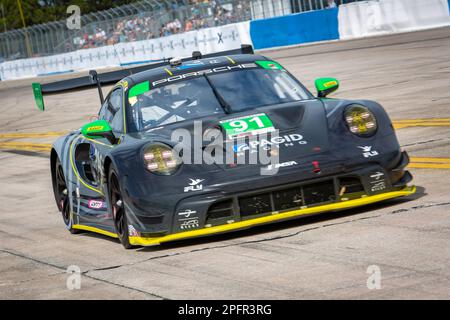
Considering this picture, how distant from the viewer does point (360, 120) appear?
23.0ft

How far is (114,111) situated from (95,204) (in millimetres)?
878

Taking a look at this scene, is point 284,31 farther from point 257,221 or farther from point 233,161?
point 257,221

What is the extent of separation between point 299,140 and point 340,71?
15675mm

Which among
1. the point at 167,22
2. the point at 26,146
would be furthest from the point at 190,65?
the point at 167,22

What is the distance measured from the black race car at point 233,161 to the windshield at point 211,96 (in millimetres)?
12

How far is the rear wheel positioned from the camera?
345 inches

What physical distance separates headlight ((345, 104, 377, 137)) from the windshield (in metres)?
0.81

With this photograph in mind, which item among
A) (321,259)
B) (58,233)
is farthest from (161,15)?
(321,259)

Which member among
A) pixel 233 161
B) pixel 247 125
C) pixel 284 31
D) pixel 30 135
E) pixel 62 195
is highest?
pixel 247 125

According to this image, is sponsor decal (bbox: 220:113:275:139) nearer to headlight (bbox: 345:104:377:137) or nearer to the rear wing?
headlight (bbox: 345:104:377:137)

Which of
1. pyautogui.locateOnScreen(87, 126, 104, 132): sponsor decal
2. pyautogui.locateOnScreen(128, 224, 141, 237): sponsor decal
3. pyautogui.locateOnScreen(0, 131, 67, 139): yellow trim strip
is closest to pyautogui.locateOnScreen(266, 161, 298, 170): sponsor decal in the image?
pyautogui.locateOnScreen(128, 224, 141, 237): sponsor decal

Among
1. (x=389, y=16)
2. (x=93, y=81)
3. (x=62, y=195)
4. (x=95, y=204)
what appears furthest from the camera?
(x=389, y=16)

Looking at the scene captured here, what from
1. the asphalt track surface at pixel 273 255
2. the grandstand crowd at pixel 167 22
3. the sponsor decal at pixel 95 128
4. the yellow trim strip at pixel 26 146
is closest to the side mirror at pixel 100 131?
the sponsor decal at pixel 95 128
